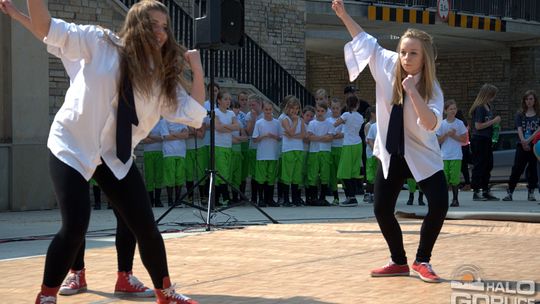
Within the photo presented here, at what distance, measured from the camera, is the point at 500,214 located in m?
12.4

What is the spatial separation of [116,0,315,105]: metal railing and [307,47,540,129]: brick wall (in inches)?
532

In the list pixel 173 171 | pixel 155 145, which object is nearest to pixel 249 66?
pixel 155 145

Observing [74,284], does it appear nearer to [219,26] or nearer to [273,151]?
[219,26]

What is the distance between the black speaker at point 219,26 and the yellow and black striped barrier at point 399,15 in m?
14.1

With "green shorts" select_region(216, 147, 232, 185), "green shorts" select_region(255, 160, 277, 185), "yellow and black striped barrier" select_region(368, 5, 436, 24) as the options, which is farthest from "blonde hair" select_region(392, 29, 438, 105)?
"yellow and black striped barrier" select_region(368, 5, 436, 24)

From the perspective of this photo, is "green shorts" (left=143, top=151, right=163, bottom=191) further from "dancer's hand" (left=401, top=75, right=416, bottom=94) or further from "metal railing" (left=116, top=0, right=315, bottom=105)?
"dancer's hand" (left=401, top=75, right=416, bottom=94)

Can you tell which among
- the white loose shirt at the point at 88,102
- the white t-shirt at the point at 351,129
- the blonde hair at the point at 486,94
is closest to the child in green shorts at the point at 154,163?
the white t-shirt at the point at 351,129

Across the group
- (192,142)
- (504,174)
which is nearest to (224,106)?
(192,142)

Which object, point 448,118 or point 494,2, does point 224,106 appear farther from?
point 494,2

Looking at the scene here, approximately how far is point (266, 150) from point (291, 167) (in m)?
0.47

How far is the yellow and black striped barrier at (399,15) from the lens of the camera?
2655 cm

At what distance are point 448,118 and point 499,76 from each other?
60.1 ft

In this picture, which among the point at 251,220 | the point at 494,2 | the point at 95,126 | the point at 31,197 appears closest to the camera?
the point at 95,126

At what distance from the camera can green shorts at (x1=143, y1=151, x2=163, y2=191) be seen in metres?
16.5
